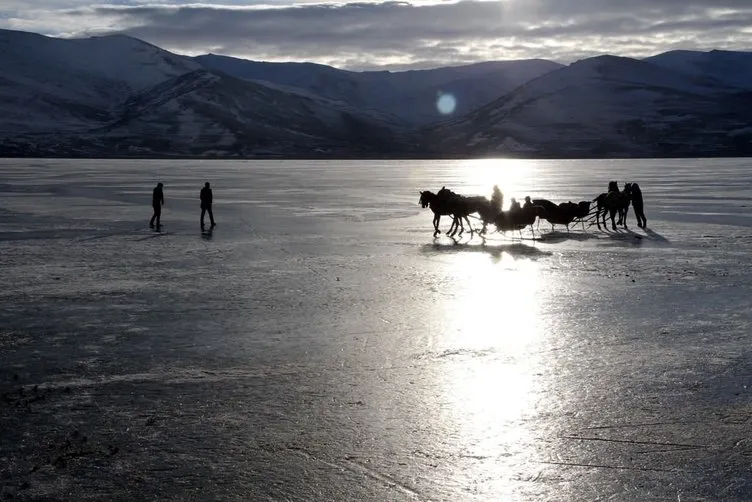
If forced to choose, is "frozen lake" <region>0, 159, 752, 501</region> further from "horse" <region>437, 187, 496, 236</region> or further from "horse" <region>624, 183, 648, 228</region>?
"horse" <region>624, 183, 648, 228</region>

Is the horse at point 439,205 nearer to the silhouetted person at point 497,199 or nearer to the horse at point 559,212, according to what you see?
the silhouetted person at point 497,199

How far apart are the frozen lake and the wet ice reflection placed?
37 mm

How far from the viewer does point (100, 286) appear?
51.7ft

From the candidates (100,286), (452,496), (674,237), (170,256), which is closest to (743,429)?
(452,496)

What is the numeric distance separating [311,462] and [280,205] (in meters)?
31.1

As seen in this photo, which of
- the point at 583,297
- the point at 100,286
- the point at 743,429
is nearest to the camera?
the point at 743,429

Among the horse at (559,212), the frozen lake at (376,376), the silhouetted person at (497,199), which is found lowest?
the frozen lake at (376,376)

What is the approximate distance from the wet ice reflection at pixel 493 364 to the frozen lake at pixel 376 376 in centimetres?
4

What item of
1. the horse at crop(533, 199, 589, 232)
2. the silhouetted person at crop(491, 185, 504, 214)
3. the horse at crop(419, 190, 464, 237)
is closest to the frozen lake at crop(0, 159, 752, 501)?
the horse at crop(419, 190, 464, 237)

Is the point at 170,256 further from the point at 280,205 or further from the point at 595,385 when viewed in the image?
the point at 280,205

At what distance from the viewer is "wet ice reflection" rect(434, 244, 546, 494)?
733 cm

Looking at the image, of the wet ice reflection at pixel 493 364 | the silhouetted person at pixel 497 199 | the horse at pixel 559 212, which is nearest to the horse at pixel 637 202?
the horse at pixel 559 212

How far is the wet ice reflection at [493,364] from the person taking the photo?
7.33 m

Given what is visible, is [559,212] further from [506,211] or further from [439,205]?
[439,205]
